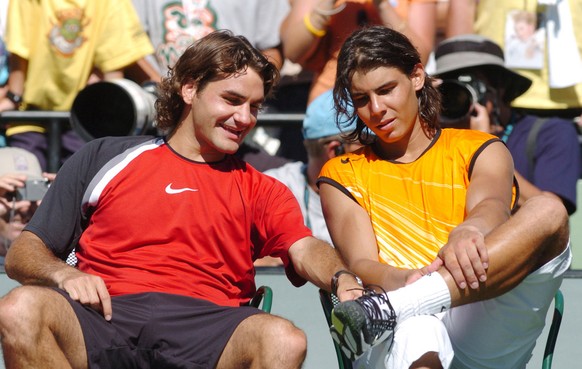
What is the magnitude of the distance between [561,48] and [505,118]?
501 mm

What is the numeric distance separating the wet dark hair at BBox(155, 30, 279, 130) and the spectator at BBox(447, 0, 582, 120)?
1.79 m

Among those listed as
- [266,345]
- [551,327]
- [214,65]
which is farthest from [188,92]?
[551,327]

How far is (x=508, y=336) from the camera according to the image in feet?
12.1

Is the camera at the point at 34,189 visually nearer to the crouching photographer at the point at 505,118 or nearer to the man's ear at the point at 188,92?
the man's ear at the point at 188,92

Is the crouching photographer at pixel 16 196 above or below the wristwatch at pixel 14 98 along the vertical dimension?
below

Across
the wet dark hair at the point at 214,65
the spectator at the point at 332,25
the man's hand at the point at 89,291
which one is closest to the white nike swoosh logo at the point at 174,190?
the wet dark hair at the point at 214,65

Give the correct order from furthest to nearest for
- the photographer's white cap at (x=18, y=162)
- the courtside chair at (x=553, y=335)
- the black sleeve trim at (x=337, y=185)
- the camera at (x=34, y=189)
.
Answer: the photographer's white cap at (x=18, y=162) < the camera at (x=34, y=189) < the black sleeve trim at (x=337, y=185) < the courtside chair at (x=553, y=335)

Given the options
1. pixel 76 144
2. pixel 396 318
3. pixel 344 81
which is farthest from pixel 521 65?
pixel 396 318

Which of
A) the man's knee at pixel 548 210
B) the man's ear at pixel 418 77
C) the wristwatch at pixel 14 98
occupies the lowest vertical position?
the wristwatch at pixel 14 98

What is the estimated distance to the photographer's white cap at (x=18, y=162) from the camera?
5.14 meters

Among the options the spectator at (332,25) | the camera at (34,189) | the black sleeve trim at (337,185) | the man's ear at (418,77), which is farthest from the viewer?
the spectator at (332,25)

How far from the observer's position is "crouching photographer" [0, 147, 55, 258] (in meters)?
4.93

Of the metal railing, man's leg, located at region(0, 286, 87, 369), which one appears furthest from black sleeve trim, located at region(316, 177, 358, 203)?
the metal railing

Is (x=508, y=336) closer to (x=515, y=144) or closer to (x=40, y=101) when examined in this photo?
(x=515, y=144)
